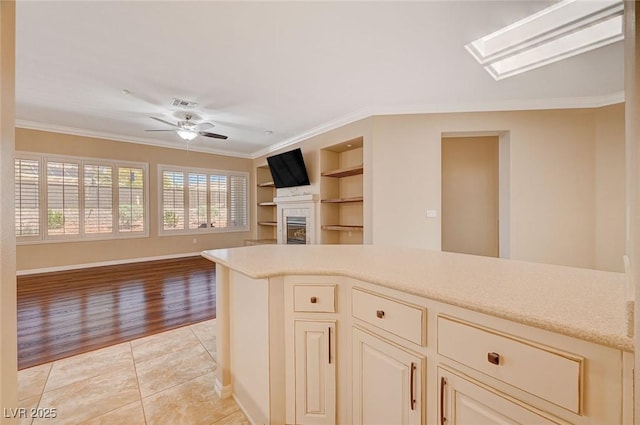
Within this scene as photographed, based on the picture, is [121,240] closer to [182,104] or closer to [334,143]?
[182,104]

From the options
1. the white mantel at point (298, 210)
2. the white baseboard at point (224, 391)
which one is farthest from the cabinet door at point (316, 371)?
the white mantel at point (298, 210)

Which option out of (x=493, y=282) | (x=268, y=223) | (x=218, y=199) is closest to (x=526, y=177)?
(x=493, y=282)

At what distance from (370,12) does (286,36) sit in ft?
2.44

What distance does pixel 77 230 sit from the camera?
16.7 ft

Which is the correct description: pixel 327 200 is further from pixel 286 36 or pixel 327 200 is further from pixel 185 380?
pixel 185 380

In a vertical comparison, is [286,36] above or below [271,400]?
above

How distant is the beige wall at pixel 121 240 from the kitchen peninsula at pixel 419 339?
5177 mm

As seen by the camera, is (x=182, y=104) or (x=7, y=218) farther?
(x=182, y=104)

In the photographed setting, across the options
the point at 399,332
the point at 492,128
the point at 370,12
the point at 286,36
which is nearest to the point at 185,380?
the point at 399,332

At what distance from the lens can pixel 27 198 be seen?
460 centimetres

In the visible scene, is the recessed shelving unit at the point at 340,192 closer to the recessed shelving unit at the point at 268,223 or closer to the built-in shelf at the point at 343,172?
the built-in shelf at the point at 343,172

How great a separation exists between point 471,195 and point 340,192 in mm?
2363

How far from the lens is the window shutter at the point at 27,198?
14.9 feet

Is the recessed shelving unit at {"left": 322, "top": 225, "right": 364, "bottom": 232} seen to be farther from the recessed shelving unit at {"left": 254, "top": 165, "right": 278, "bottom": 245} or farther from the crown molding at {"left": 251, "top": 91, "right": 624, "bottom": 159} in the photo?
the recessed shelving unit at {"left": 254, "top": 165, "right": 278, "bottom": 245}
